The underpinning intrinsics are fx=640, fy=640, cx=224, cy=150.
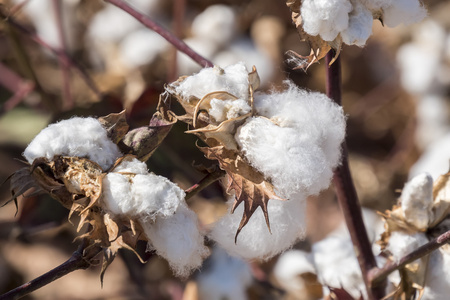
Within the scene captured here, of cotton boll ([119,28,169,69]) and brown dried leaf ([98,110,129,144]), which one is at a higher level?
brown dried leaf ([98,110,129,144])

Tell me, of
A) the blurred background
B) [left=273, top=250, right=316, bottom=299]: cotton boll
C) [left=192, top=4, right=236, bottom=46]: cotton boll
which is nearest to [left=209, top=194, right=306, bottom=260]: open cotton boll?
[left=273, top=250, right=316, bottom=299]: cotton boll

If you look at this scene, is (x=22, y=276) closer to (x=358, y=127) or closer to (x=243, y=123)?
(x=358, y=127)

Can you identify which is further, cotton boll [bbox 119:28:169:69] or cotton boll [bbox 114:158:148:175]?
cotton boll [bbox 119:28:169:69]

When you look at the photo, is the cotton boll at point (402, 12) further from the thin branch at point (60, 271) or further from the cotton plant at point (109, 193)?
the thin branch at point (60, 271)

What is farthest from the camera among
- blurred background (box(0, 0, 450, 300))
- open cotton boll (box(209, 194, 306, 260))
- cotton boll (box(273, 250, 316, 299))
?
blurred background (box(0, 0, 450, 300))

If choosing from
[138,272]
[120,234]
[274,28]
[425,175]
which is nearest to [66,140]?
[120,234]

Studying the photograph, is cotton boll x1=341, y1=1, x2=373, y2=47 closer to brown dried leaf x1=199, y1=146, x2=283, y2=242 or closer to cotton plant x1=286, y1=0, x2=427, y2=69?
cotton plant x1=286, y1=0, x2=427, y2=69

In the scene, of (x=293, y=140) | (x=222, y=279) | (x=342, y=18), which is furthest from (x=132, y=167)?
(x=222, y=279)
